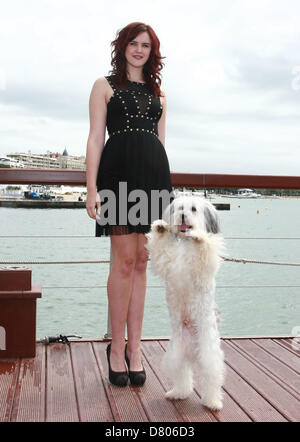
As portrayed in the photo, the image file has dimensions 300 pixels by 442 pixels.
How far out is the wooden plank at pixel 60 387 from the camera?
1896 mm

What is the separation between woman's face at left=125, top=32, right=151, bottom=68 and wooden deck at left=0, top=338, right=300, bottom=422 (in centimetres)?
150

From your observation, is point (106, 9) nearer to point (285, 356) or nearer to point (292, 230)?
point (285, 356)

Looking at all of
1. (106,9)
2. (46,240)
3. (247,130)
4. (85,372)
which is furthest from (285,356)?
(247,130)

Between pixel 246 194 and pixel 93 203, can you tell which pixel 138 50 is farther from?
pixel 246 194

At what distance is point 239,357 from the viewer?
2648 millimetres

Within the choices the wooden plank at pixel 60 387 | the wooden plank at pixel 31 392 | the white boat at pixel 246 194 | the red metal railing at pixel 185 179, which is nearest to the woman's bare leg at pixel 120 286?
the wooden plank at pixel 60 387

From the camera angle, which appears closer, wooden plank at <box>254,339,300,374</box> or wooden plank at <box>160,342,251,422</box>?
wooden plank at <box>160,342,251,422</box>

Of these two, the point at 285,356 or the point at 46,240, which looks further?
the point at 46,240

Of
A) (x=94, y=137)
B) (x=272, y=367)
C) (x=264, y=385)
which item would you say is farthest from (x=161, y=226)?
(x=272, y=367)

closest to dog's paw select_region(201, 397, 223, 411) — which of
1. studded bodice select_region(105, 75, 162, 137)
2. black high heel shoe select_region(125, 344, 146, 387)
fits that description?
black high heel shoe select_region(125, 344, 146, 387)

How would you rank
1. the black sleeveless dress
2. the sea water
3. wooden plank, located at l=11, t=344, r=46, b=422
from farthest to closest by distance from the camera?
1. the sea water
2. the black sleeveless dress
3. wooden plank, located at l=11, t=344, r=46, b=422

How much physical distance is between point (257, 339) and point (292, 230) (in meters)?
25.3

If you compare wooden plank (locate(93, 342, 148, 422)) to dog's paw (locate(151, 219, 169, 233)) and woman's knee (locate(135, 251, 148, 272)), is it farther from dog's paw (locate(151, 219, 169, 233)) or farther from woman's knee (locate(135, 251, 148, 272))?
dog's paw (locate(151, 219, 169, 233))

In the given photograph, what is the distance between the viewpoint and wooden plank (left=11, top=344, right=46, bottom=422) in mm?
1877
